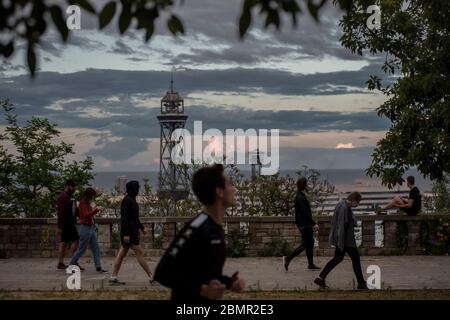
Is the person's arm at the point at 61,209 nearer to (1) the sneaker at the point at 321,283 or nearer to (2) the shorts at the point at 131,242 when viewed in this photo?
(2) the shorts at the point at 131,242

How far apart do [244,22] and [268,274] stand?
425 inches

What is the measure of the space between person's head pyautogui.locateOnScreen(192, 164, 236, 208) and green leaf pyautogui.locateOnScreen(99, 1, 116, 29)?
118 centimetres

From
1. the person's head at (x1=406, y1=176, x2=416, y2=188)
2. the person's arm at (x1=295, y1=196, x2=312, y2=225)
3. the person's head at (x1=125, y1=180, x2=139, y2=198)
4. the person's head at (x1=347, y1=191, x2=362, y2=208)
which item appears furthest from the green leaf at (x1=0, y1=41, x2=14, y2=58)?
the person's head at (x1=406, y1=176, x2=416, y2=188)

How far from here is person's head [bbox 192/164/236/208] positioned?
5.72m

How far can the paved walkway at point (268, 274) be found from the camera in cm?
1412

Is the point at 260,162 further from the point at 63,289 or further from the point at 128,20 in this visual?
the point at 128,20

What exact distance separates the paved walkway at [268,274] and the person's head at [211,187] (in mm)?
8026

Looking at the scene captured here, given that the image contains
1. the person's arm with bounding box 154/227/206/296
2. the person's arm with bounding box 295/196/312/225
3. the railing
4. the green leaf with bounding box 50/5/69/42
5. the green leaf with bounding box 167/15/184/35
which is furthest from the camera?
the railing

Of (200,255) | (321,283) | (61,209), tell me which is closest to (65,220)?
(61,209)

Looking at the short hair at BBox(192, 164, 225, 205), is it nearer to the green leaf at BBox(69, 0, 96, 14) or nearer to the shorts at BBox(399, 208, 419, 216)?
the green leaf at BBox(69, 0, 96, 14)

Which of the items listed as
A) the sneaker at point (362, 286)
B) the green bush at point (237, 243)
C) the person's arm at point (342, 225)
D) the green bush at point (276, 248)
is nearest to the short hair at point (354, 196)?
the person's arm at point (342, 225)

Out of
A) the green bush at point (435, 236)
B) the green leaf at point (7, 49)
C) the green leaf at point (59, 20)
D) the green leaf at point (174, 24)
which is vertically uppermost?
the green leaf at point (174, 24)

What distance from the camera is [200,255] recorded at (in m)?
5.43
